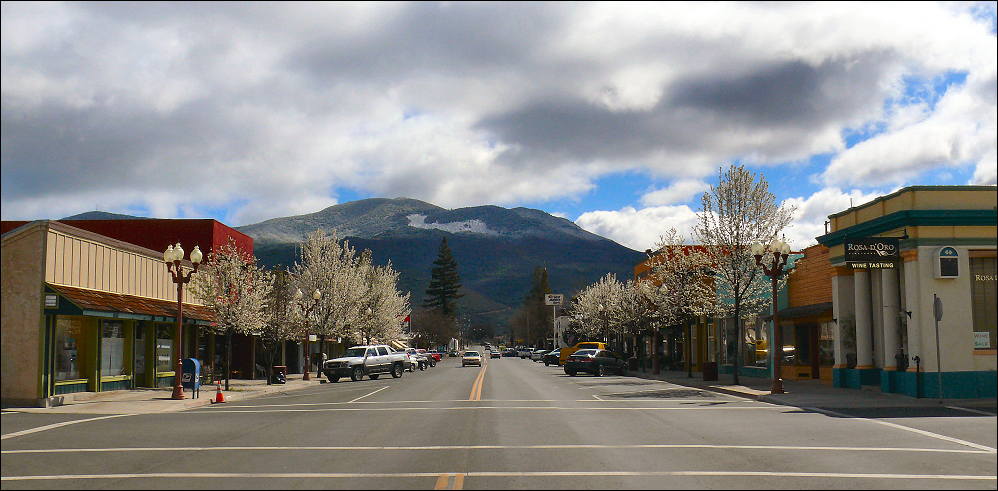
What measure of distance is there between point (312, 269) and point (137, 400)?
990 inches

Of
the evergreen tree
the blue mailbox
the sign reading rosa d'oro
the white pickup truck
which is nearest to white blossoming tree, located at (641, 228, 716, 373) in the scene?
the sign reading rosa d'oro

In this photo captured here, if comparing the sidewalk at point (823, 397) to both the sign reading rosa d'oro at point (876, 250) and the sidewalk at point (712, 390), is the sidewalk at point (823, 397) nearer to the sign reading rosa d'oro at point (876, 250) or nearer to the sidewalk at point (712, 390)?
the sidewalk at point (712, 390)

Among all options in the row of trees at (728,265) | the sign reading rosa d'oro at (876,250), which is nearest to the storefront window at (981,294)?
the sign reading rosa d'oro at (876,250)

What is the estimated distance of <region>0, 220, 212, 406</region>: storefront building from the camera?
22.0 m

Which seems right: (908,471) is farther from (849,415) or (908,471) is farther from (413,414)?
(413,414)

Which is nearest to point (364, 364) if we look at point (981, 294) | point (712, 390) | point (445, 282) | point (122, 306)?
point (122, 306)

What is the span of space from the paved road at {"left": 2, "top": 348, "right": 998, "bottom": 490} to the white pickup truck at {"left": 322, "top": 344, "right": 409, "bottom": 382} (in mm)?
17568

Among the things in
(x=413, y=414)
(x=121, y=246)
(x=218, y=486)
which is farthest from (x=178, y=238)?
(x=218, y=486)

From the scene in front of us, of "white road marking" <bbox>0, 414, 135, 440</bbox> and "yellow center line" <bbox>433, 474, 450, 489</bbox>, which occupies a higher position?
"yellow center line" <bbox>433, 474, 450, 489</bbox>

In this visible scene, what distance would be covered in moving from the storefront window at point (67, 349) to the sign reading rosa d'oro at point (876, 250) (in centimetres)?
2396

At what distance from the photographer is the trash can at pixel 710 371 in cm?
3412

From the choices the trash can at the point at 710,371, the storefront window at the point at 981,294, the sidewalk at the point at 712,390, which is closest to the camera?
the storefront window at the point at 981,294

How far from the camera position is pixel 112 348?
26672 mm

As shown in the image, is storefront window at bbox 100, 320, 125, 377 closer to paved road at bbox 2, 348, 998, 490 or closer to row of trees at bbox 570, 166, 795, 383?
paved road at bbox 2, 348, 998, 490
